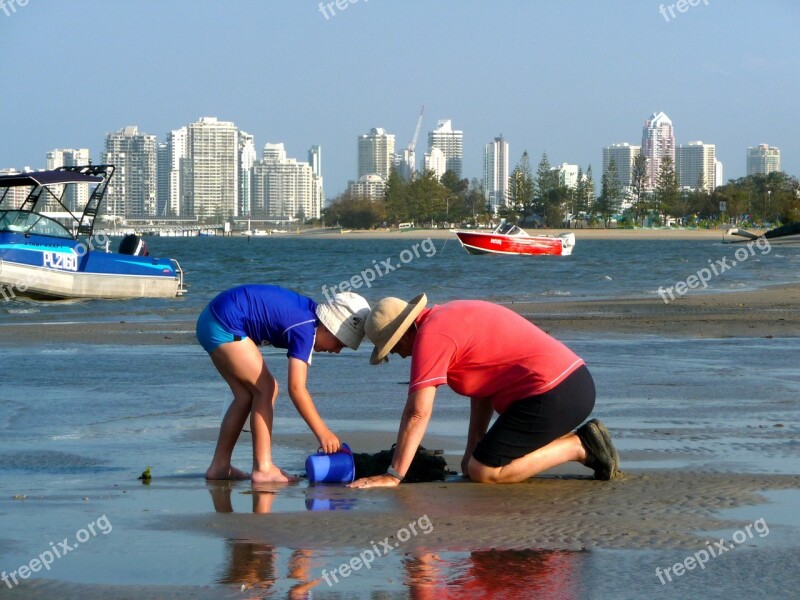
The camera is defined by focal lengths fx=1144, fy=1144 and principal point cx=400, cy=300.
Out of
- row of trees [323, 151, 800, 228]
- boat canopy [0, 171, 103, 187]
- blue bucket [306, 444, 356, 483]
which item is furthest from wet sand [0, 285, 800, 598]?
row of trees [323, 151, 800, 228]

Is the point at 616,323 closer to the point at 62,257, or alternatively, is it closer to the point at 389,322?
the point at 62,257

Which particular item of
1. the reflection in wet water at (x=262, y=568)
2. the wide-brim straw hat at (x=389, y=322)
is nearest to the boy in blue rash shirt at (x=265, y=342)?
the wide-brim straw hat at (x=389, y=322)

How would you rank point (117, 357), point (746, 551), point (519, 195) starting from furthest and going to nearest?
1. point (519, 195)
2. point (117, 357)
3. point (746, 551)

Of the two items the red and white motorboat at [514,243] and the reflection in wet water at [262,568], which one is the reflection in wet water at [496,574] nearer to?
the reflection in wet water at [262,568]

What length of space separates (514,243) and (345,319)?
6071cm

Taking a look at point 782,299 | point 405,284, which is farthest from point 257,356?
point 405,284

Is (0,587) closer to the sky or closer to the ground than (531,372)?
closer to the ground

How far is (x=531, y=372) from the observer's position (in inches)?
227

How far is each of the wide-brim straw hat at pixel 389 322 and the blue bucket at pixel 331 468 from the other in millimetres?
611

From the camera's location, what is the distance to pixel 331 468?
19.3 ft

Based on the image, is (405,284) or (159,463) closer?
(159,463)

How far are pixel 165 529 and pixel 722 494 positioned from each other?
8.49 ft

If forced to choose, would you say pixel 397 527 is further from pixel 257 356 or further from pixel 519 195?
pixel 519 195

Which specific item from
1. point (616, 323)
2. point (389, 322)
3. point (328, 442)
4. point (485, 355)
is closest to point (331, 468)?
point (328, 442)
